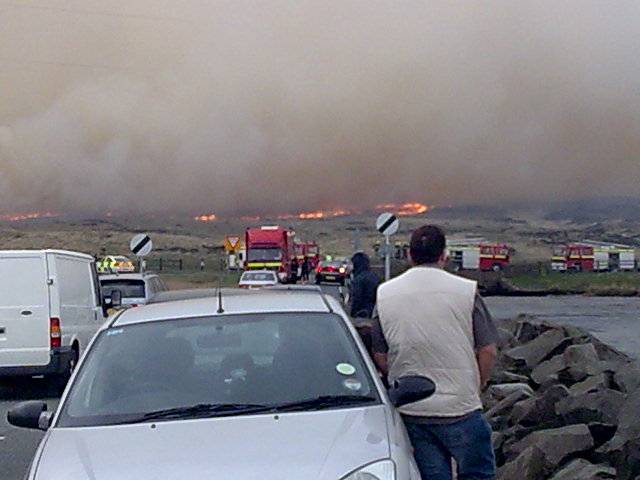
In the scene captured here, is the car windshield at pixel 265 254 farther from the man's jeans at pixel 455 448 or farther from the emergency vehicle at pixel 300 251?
the man's jeans at pixel 455 448

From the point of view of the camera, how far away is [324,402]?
19.2 ft

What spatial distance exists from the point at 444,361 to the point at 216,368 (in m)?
1.21

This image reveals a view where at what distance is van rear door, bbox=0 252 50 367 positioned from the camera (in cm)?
1623

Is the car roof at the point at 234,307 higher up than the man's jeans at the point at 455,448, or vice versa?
the car roof at the point at 234,307

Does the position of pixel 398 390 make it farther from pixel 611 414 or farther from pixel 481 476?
pixel 611 414

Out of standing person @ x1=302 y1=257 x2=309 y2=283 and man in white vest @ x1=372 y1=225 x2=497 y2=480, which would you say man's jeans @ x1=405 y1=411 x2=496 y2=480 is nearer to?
man in white vest @ x1=372 y1=225 x2=497 y2=480

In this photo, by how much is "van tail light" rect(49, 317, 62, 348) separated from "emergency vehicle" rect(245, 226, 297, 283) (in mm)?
37845

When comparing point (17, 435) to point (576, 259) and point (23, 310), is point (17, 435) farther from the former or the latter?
point (576, 259)

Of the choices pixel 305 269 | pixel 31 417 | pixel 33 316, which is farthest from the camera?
pixel 305 269

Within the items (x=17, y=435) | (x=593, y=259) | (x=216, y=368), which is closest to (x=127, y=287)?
(x=17, y=435)

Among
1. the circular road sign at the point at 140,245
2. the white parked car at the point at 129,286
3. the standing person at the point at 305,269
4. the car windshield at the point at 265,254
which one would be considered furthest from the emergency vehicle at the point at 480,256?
the white parked car at the point at 129,286

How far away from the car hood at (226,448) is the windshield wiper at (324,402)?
0.11 metres

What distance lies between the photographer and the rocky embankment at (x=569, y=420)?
25.6ft

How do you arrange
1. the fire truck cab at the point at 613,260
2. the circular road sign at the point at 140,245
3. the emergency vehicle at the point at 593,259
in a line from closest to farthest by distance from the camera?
the circular road sign at the point at 140,245 < the emergency vehicle at the point at 593,259 < the fire truck cab at the point at 613,260
